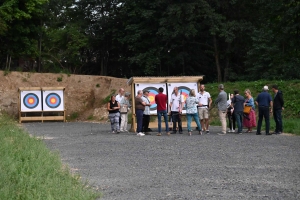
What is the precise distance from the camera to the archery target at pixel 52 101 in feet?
149

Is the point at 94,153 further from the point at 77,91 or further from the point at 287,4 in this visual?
the point at 77,91

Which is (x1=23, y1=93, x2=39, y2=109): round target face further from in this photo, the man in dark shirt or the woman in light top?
the man in dark shirt

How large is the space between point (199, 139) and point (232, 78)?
28351 millimetres

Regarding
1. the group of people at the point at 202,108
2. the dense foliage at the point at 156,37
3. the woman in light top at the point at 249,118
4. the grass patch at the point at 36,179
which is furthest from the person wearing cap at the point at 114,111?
the dense foliage at the point at 156,37

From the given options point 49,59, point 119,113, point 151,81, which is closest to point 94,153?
point 119,113

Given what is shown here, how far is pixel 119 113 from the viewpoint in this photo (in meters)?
25.7

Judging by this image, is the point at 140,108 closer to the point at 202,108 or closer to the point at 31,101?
the point at 202,108

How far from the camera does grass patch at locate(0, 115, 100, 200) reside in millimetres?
8914

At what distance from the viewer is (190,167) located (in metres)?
13.0

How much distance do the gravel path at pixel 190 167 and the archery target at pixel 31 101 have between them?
25335 millimetres

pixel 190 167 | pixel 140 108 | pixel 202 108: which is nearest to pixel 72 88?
pixel 202 108

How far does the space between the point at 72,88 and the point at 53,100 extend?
463 centimetres

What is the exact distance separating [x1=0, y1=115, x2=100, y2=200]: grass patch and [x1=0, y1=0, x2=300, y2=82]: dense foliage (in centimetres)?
3133

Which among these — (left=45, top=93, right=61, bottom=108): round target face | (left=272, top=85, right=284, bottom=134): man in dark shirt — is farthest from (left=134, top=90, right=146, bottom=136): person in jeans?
(left=45, top=93, right=61, bottom=108): round target face
